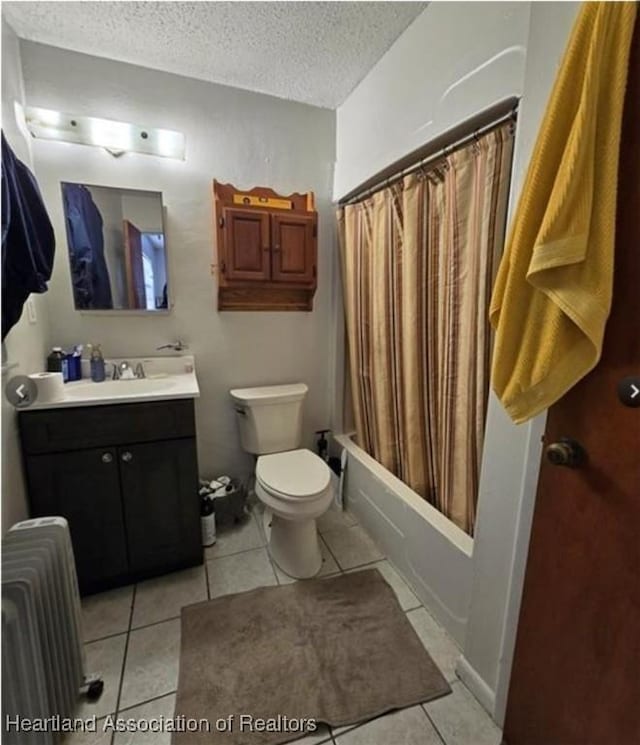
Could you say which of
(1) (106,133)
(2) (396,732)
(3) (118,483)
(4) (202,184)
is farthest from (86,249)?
(2) (396,732)

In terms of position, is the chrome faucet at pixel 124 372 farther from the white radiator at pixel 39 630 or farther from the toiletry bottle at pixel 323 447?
the toiletry bottle at pixel 323 447

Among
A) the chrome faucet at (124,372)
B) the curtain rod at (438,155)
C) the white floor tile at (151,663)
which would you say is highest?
the curtain rod at (438,155)

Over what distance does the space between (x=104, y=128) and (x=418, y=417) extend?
1.93 metres

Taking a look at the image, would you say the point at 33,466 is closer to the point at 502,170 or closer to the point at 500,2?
the point at 502,170

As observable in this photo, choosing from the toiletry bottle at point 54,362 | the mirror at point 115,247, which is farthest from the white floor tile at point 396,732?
the mirror at point 115,247

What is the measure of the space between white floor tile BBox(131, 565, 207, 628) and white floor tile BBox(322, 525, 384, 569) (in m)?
0.64

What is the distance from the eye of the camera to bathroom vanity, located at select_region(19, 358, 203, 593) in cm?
140

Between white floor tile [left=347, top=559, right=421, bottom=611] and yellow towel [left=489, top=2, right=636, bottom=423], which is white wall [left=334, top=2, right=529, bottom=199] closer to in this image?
yellow towel [left=489, top=2, right=636, bottom=423]

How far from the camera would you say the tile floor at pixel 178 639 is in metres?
1.08

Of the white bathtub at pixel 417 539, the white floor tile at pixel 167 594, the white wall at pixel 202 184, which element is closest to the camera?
the white bathtub at pixel 417 539

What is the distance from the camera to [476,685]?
3.87 feet

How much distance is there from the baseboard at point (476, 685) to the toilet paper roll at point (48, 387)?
1.72 metres

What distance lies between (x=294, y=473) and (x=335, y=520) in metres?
0.57

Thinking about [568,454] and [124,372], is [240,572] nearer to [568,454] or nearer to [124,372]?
[124,372]
